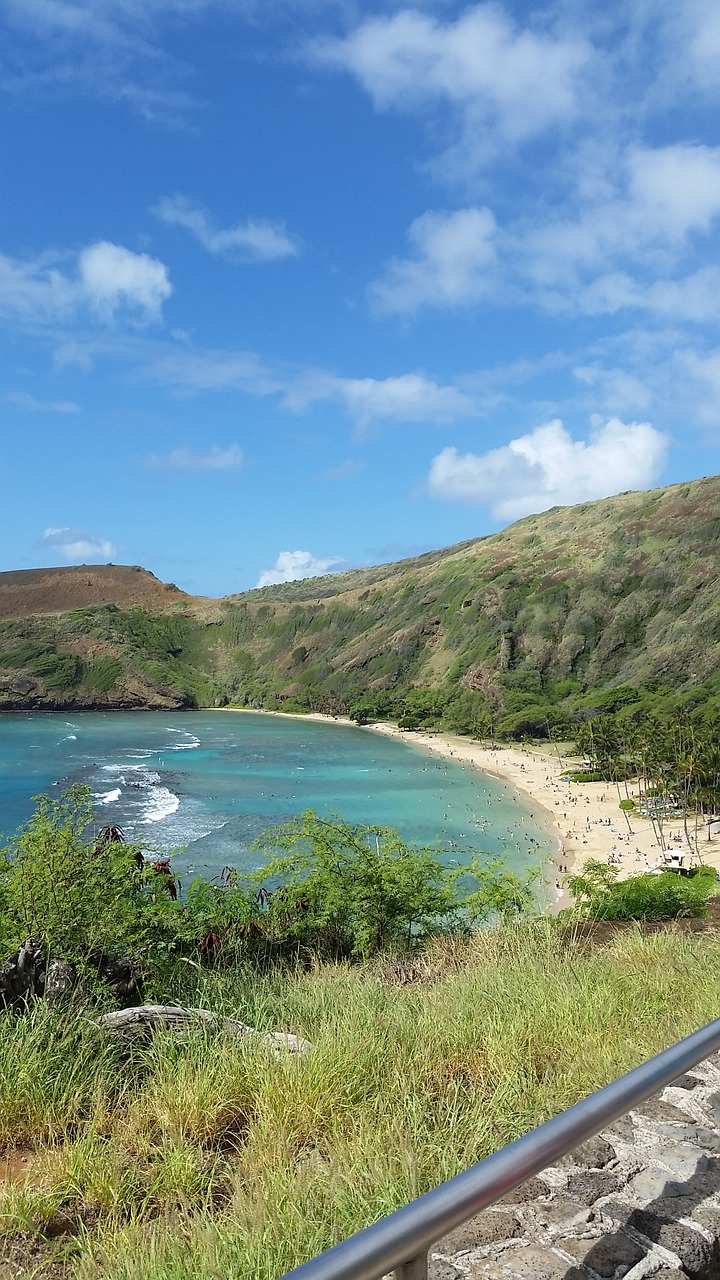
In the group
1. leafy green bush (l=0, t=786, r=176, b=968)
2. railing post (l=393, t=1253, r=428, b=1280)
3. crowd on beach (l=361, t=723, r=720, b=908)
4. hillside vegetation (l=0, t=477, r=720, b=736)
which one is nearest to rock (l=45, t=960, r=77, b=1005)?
leafy green bush (l=0, t=786, r=176, b=968)

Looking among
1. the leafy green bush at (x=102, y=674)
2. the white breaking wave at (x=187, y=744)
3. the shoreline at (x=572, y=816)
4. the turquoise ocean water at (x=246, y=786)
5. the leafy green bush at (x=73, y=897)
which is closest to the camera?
the leafy green bush at (x=73, y=897)

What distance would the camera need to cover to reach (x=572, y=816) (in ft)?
205

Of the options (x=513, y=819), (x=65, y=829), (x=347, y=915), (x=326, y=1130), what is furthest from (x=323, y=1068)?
(x=513, y=819)

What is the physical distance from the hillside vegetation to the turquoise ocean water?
22903 mm

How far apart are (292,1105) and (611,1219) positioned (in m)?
1.72

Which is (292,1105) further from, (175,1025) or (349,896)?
(349,896)

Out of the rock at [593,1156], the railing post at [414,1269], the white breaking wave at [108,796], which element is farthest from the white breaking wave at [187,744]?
the railing post at [414,1269]

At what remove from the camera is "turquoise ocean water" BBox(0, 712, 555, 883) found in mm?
53531

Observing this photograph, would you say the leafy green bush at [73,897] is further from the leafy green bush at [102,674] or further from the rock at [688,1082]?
the leafy green bush at [102,674]

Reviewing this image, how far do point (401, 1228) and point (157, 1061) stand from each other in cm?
354

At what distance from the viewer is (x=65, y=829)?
982 cm

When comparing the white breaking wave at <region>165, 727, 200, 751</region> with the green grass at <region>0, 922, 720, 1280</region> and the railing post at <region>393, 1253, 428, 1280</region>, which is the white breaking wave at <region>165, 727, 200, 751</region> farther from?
the railing post at <region>393, 1253, 428, 1280</region>

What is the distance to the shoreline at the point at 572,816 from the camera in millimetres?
47875

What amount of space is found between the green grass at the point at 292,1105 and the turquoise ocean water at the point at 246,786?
2146 centimetres
